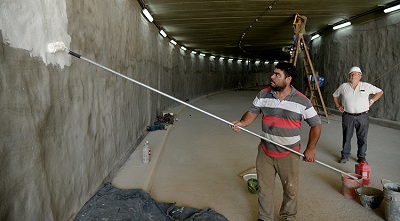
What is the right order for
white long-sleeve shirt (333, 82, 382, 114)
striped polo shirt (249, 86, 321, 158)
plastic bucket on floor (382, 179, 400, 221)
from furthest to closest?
1. white long-sleeve shirt (333, 82, 382, 114)
2. plastic bucket on floor (382, 179, 400, 221)
3. striped polo shirt (249, 86, 321, 158)

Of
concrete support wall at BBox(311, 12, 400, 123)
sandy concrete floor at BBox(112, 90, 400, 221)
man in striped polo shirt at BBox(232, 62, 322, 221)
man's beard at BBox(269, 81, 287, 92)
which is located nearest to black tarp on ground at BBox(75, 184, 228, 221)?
sandy concrete floor at BBox(112, 90, 400, 221)

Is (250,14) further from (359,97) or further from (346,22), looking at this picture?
(359,97)

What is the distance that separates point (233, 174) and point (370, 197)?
2029mm

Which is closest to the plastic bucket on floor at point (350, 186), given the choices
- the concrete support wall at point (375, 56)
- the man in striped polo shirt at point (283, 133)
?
the man in striped polo shirt at point (283, 133)

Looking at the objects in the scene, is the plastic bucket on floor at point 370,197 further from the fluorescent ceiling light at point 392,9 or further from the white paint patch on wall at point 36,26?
the fluorescent ceiling light at point 392,9

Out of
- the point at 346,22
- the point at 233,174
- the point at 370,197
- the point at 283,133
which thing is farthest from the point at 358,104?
the point at 346,22

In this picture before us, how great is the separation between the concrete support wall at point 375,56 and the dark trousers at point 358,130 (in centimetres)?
425

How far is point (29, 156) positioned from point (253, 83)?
30725 mm

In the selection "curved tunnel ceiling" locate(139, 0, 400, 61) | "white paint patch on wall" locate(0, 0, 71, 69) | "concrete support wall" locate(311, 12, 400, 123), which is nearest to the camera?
"white paint patch on wall" locate(0, 0, 71, 69)

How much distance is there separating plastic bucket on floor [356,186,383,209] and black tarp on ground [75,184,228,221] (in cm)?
172

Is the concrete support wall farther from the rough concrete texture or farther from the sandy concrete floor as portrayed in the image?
the sandy concrete floor

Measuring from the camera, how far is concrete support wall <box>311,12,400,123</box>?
8320mm

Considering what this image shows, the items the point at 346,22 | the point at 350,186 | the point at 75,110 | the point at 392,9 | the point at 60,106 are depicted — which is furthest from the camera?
the point at 346,22

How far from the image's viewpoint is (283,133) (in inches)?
118
